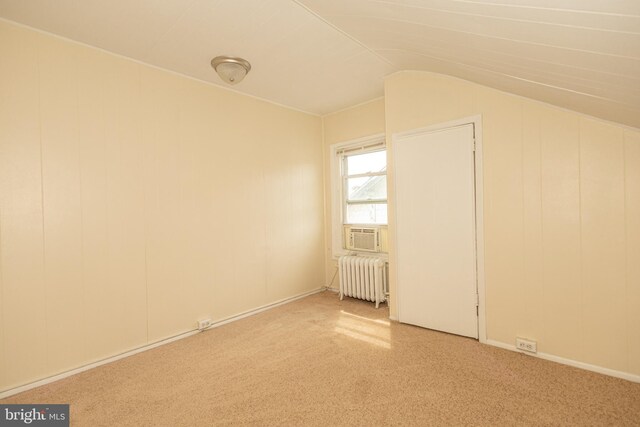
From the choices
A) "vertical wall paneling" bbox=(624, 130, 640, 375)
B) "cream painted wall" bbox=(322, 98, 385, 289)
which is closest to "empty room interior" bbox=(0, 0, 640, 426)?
"vertical wall paneling" bbox=(624, 130, 640, 375)

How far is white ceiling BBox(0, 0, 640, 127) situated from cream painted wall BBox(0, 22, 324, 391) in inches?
12.9

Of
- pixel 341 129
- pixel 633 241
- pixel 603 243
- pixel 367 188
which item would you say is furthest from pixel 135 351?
pixel 633 241

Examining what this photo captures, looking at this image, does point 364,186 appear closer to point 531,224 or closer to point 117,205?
point 531,224

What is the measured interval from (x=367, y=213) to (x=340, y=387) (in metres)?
2.52

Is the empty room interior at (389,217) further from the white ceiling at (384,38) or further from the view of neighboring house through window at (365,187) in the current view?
the view of neighboring house through window at (365,187)

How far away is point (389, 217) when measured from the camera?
327 centimetres

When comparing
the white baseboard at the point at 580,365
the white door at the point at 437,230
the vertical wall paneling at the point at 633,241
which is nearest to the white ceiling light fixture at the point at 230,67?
the white door at the point at 437,230

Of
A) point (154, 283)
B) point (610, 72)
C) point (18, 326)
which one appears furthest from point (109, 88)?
point (610, 72)

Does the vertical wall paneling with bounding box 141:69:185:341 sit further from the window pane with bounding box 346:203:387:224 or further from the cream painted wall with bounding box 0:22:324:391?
the window pane with bounding box 346:203:387:224

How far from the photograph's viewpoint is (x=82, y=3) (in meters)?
1.96

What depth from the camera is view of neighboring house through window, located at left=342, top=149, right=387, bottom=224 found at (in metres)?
4.02

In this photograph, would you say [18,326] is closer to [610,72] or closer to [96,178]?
[96,178]

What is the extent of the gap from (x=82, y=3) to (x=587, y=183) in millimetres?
3853

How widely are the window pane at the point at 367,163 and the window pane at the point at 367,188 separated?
0.37ft
